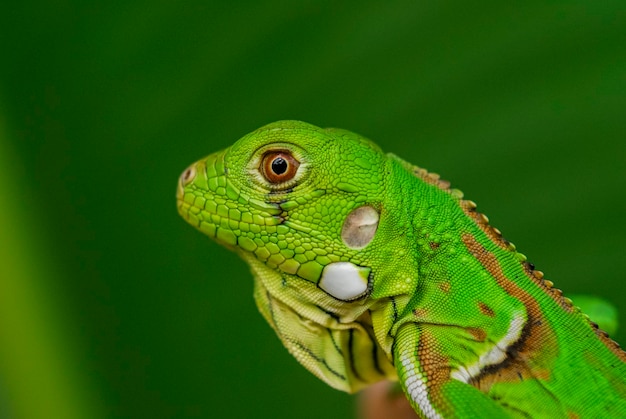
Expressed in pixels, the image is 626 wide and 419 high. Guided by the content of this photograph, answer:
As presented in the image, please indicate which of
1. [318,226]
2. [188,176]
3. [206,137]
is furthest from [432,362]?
[206,137]

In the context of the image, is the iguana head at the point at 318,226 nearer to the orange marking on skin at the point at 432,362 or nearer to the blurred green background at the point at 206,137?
the orange marking on skin at the point at 432,362

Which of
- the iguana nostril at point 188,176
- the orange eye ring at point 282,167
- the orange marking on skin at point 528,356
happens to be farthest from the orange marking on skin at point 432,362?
the iguana nostril at point 188,176

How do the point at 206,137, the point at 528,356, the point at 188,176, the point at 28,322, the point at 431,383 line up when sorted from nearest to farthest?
the point at 431,383, the point at 528,356, the point at 188,176, the point at 28,322, the point at 206,137

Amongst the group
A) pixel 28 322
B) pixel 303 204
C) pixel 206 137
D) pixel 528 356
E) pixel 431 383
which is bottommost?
pixel 28 322

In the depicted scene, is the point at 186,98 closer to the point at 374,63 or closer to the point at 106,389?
the point at 374,63

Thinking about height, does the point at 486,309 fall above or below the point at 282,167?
below

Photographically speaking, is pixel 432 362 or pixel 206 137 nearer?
pixel 432 362

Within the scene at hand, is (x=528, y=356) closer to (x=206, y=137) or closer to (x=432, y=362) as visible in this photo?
(x=432, y=362)
